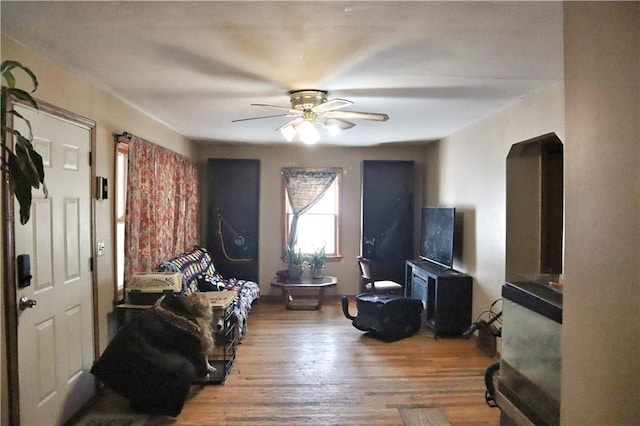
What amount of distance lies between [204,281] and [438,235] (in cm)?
298

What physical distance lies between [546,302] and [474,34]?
142 cm

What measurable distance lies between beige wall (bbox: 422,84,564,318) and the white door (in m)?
3.53

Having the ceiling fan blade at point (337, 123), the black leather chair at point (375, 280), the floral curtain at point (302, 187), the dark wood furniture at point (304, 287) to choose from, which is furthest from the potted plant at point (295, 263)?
the ceiling fan blade at point (337, 123)

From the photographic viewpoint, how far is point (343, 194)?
6.77m

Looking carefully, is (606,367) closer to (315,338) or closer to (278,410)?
(278,410)

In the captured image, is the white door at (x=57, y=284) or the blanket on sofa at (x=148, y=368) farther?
the blanket on sofa at (x=148, y=368)

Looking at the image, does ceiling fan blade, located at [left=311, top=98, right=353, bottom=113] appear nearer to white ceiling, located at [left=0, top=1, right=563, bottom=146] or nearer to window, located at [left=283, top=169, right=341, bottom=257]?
white ceiling, located at [left=0, top=1, right=563, bottom=146]

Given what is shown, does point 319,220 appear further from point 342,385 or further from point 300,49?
point 300,49

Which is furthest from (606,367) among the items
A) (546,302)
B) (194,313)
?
(194,313)

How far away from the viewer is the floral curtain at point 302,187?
21.9ft

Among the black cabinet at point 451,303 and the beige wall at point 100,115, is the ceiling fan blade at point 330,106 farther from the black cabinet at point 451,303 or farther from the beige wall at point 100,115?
the black cabinet at point 451,303

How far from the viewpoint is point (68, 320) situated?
282cm

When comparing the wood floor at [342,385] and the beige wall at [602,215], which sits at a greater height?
the beige wall at [602,215]

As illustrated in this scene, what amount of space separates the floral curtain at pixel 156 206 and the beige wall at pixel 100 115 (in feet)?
0.88
